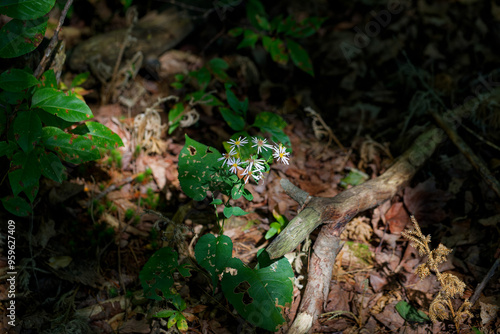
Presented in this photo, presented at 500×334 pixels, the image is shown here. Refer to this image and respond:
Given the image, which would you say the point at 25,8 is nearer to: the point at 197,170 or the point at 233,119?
the point at 197,170

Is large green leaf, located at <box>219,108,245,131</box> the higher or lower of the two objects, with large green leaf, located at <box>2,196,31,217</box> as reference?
higher

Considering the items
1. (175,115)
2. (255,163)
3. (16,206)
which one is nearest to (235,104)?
(175,115)

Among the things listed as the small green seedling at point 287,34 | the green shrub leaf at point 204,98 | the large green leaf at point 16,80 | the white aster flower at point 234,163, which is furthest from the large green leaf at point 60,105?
the small green seedling at point 287,34

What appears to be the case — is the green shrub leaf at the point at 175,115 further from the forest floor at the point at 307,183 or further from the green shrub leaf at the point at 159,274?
the green shrub leaf at the point at 159,274

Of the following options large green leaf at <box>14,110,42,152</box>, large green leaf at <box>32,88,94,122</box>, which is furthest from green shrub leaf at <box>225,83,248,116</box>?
large green leaf at <box>14,110,42,152</box>

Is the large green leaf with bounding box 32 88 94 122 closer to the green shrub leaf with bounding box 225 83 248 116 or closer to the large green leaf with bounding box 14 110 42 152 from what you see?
the large green leaf with bounding box 14 110 42 152

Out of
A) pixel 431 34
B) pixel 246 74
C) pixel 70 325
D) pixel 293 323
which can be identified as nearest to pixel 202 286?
pixel 293 323
